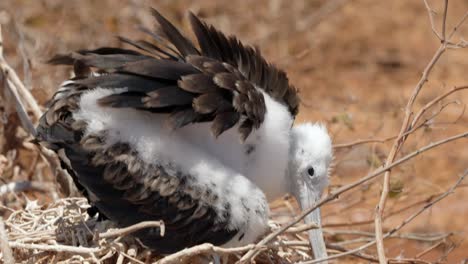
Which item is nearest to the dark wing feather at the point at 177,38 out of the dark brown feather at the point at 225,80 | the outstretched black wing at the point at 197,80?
the outstretched black wing at the point at 197,80

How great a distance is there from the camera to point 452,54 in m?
7.67

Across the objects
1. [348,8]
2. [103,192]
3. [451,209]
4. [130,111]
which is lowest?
[103,192]

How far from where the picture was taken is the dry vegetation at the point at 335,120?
9.61 feet

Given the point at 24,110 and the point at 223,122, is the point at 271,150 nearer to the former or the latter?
the point at 223,122

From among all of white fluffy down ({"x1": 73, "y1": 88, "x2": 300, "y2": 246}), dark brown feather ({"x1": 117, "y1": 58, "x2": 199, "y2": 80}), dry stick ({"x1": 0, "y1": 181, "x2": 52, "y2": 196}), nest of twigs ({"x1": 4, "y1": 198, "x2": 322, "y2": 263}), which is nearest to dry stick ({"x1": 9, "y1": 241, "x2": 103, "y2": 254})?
nest of twigs ({"x1": 4, "y1": 198, "x2": 322, "y2": 263})

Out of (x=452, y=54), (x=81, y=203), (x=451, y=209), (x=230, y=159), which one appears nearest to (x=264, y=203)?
(x=230, y=159)

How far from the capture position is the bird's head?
312cm

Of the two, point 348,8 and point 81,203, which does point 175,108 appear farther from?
point 348,8

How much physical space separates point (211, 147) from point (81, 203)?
647 millimetres

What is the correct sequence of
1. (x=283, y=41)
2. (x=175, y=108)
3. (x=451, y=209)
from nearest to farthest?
(x=175, y=108) < (x=451, y=209) < (x=283, y=41)

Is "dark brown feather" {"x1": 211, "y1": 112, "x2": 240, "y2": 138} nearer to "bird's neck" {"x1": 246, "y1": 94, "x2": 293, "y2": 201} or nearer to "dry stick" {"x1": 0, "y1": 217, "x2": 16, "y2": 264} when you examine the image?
"bird's neck" {"x1": 246, "y1": 94, "x2": 293, "y2": 201}

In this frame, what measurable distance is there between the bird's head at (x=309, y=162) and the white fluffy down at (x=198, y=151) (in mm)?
251

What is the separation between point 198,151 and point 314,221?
505 mm

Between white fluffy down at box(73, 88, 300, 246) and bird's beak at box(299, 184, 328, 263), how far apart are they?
23cm
